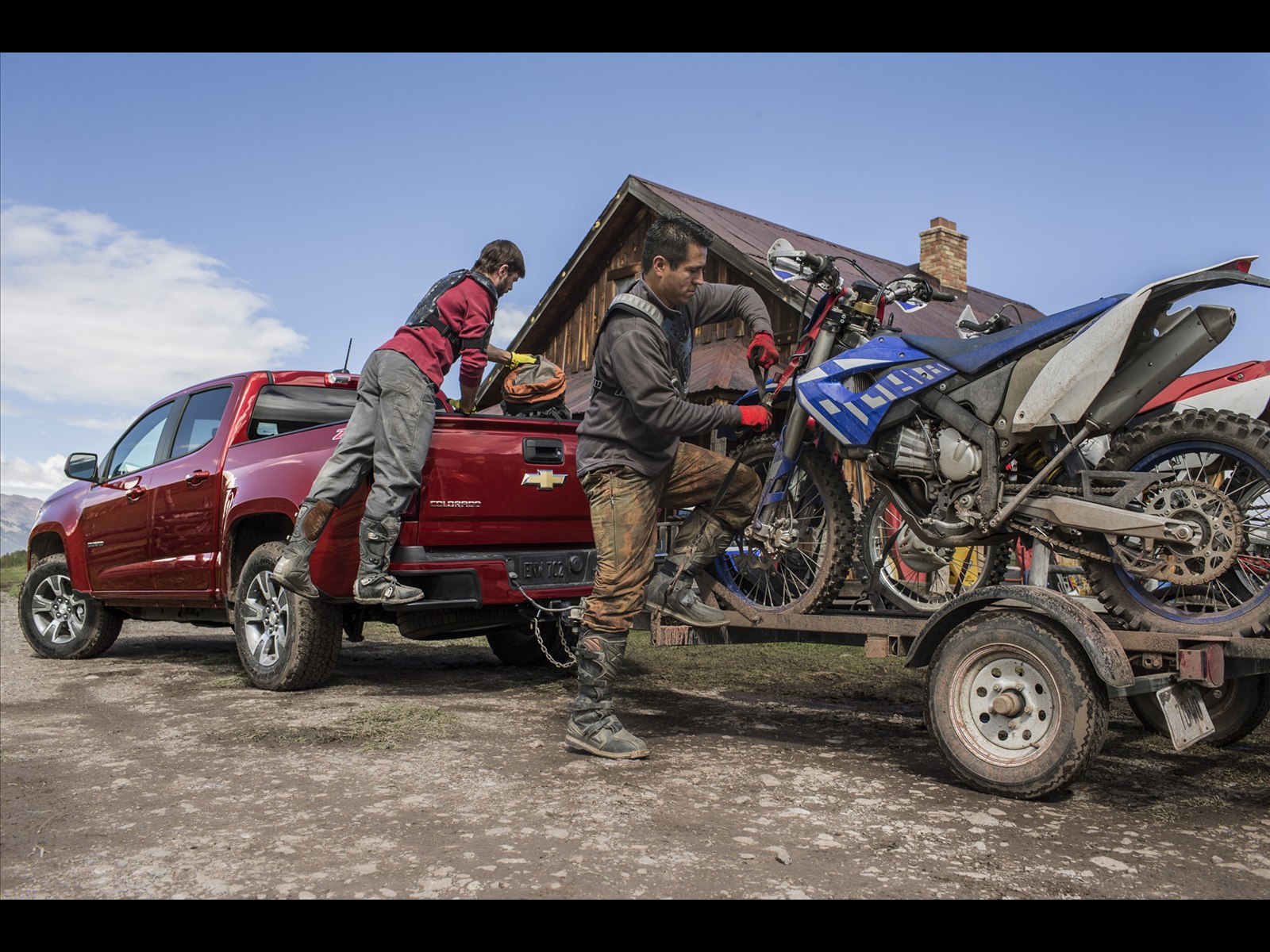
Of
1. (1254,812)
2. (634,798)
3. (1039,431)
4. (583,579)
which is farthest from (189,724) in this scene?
(1254,812)

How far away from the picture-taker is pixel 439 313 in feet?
19.1

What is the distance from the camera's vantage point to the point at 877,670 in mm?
7172

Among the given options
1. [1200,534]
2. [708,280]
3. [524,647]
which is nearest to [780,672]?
[524,647]

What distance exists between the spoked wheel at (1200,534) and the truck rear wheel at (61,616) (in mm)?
7388

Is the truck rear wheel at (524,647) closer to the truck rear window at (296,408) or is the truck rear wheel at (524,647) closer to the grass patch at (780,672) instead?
the grass patch at (780,672)

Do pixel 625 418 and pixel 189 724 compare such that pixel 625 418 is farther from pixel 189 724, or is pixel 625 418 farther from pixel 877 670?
pixel 877 670

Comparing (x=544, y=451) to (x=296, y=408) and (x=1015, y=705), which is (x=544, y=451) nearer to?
(x=296, y=408)

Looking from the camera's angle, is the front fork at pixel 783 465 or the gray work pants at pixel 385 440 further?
the gray work pants at pixel 385 440

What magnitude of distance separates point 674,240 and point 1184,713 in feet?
8.94

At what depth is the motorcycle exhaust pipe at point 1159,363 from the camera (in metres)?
3.85

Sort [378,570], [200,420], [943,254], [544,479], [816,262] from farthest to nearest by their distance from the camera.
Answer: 1. [943,254]
2. [200,420]
3. [544,479]
4. [378,570]
5. [816,262]

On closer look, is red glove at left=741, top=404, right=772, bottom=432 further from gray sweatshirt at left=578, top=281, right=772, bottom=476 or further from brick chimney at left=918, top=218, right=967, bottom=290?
brick chimney at left=918, top=218, right=967, bottom=290

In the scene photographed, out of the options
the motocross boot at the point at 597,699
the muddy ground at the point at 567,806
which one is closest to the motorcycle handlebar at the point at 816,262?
the motocross boot at the point at 597,699

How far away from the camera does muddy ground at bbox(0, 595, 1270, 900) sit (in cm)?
289
